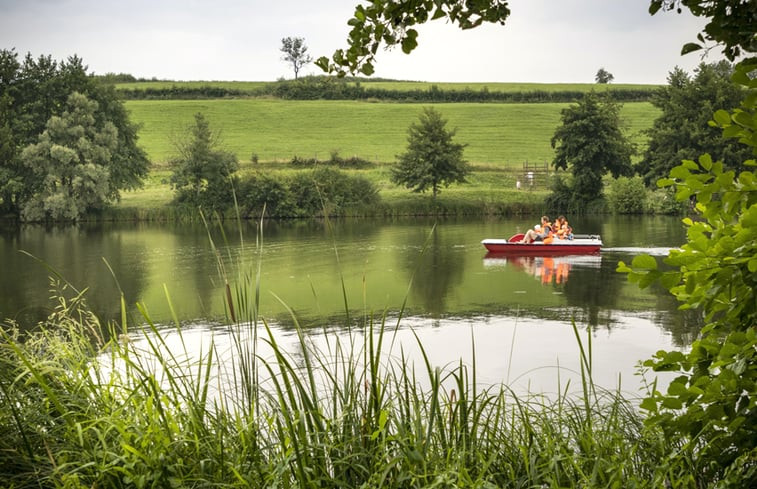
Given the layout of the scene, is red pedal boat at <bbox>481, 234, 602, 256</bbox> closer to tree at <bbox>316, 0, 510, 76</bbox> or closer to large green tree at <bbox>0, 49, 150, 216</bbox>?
tree at <bbox>316, 0, 510, 76</bbox>

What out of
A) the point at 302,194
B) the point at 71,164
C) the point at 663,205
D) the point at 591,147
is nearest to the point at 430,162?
the point at 302,194

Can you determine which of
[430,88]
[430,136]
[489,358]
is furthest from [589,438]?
[430,88]

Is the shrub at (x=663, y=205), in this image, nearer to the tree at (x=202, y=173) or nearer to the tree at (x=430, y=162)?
the tree at (x=430, y=162)

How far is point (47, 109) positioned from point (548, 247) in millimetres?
34105

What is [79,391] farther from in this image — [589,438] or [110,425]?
[589,438]

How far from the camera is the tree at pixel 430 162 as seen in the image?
48.1 m

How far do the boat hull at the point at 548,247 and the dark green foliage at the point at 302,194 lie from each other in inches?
828

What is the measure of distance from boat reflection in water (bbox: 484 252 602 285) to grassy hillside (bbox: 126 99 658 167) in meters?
33.8

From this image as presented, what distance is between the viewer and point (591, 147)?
4719cm

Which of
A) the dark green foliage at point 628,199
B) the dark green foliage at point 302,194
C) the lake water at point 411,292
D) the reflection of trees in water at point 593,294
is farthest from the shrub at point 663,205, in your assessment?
the reflection of trees in water at point 593,294

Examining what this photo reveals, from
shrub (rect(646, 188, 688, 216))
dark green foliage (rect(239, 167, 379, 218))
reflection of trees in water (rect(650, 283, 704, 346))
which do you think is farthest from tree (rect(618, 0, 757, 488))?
shrub (rect(646, 188, 688, 216))

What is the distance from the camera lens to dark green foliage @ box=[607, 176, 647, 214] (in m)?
45.8

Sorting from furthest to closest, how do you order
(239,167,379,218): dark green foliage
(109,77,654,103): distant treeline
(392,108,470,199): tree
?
(109,77,654,103): distant treeline < (392,108,470,199): tree < (239,167,379,218): dark green foliage

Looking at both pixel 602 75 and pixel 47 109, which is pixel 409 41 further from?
pixel 602 75
